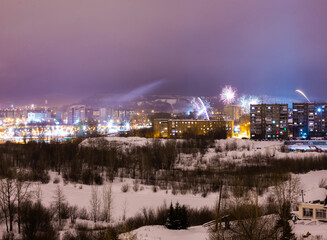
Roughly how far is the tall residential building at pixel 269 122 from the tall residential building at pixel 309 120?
5.91 ft

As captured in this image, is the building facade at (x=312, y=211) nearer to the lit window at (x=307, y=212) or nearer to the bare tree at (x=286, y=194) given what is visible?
the lit window at (x=307, y=212)

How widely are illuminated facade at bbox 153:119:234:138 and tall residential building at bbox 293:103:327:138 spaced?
525 centimetres

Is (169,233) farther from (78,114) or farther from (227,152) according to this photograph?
(78,114)

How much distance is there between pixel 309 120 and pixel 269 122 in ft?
11.5

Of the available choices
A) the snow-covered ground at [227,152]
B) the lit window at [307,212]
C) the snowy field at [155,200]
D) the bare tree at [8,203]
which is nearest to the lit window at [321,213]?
the lit window at [307,212]

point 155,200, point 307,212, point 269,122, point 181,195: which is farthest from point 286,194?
point 269,122

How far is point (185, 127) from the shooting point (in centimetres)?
2780

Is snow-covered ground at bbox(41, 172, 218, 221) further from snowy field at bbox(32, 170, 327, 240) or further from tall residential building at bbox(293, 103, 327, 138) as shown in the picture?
tall residential building at bbox(293, 103, 327, 138)

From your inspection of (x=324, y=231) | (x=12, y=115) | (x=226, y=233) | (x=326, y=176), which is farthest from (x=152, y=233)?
(x=12, y=115)

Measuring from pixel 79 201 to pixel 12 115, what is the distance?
5118cm

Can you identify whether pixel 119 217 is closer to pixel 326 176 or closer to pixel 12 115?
pixel 326 176

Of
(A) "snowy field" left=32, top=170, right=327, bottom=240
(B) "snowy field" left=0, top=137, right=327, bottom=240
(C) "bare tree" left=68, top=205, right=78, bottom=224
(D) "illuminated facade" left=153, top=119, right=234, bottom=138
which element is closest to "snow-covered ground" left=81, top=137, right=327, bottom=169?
(B) "snowy field" left=0, top=137, right=327, bottom=240

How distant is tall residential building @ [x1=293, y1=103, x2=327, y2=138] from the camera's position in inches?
1000

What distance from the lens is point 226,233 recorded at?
5.98 meters
